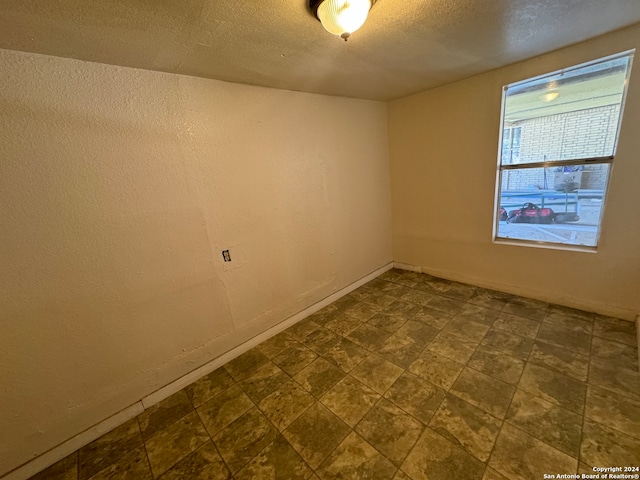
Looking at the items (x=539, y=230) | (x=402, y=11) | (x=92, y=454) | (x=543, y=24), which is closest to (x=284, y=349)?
(x=92, y=454)

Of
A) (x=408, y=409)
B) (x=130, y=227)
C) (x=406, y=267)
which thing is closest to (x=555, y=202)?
(x=406, y=267)

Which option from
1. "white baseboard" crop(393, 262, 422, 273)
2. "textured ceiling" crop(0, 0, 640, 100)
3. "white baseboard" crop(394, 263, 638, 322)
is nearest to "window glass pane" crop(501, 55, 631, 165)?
"textured ceiling" crop(0, 0, 640, 100)

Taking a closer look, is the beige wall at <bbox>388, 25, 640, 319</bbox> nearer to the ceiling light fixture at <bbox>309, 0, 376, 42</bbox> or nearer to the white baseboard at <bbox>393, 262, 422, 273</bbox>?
the white baseboard at <bbox>393, 262, 422, 273</bbox>

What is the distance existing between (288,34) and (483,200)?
99.2 inches

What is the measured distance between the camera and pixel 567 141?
2.22 metres

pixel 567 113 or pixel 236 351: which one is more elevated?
pixel 567 113

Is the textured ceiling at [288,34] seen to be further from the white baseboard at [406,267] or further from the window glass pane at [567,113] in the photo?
the white baseboard at [406,267]

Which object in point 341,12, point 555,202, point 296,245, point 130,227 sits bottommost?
point 296,245

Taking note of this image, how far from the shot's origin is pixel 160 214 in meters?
1.76

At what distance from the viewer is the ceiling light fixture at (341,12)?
112cm

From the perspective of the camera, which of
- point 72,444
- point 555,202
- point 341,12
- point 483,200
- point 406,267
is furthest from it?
point 406,267

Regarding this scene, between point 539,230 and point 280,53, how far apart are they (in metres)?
2.91

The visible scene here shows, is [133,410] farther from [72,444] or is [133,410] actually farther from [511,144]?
[511,144]

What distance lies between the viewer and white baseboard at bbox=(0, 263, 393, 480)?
57.2 inches
